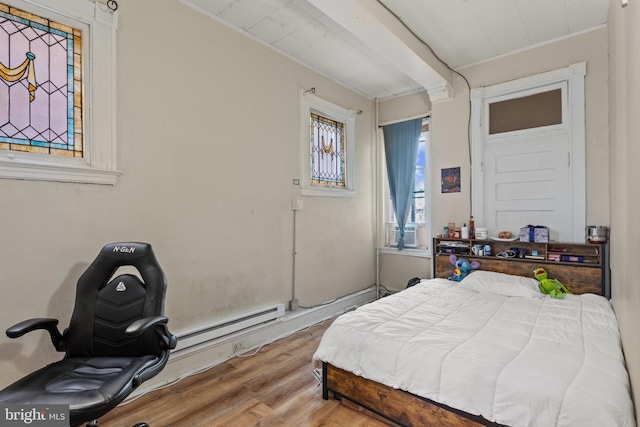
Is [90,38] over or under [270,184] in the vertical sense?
over

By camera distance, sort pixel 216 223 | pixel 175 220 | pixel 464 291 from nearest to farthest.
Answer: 1. pixel 175 220
2. pixel 216 223
3. pixel 464 291

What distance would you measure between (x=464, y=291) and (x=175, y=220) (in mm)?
2622

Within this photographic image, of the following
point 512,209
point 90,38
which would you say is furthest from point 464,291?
point 90,38


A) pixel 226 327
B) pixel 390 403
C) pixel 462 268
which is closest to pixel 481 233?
pixel 462 268

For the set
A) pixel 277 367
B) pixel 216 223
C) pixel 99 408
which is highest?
pixel 216 223

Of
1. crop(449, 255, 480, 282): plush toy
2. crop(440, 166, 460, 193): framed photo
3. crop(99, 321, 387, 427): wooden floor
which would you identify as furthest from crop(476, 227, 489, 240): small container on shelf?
crop(99, 321, 387, 427): wooden floor

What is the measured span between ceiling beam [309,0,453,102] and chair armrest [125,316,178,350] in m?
2.31

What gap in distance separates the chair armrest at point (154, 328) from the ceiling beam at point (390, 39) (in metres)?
2.31

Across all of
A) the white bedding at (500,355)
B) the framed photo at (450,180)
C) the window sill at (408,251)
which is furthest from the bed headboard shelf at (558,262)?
the framed photo at (450,180)

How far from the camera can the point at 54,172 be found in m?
1.89

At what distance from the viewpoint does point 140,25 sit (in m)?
2.28

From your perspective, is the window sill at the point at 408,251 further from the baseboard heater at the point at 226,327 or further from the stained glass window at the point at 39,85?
the stained glass window at the point at 39,85

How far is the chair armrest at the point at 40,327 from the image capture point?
4.92 ft

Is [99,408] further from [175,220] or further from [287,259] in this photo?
[287,259]
